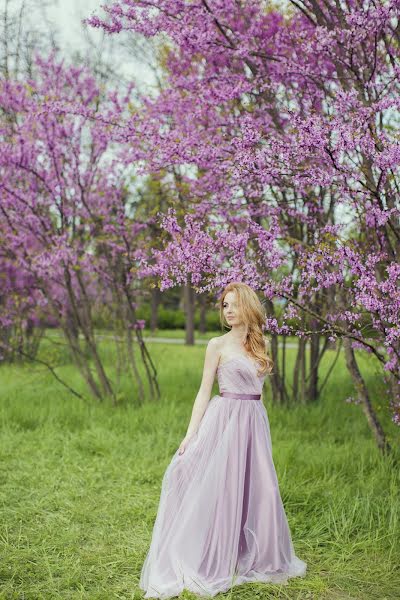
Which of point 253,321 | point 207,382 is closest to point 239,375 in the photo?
point 207,382

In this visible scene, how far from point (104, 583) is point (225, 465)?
99cm

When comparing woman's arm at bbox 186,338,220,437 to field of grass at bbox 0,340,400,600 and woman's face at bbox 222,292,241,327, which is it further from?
field of grass at bbox 0,340,400,600

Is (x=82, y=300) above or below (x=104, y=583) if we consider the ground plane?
above

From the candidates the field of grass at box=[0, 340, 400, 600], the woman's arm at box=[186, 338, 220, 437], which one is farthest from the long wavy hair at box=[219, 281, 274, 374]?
the field of grass at box=[0, 340, 400, 600]

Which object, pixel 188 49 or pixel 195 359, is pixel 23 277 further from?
pixel 188 49

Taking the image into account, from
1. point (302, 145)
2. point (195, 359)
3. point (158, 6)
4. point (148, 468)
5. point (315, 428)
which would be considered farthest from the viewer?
point (195, 359)

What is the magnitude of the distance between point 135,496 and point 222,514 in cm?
179

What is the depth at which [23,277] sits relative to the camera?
11938 mm

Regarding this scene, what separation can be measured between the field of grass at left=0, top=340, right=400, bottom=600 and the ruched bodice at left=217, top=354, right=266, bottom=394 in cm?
107

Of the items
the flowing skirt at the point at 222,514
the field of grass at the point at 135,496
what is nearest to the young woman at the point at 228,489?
the flowing skirt at the point at 222,514

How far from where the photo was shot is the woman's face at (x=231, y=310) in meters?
3.67

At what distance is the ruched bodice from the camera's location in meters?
3.60

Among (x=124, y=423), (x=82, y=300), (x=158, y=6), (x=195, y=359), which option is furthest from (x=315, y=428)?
(x=195, y=359)

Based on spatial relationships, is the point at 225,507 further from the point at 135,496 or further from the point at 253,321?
the point at 135,496
